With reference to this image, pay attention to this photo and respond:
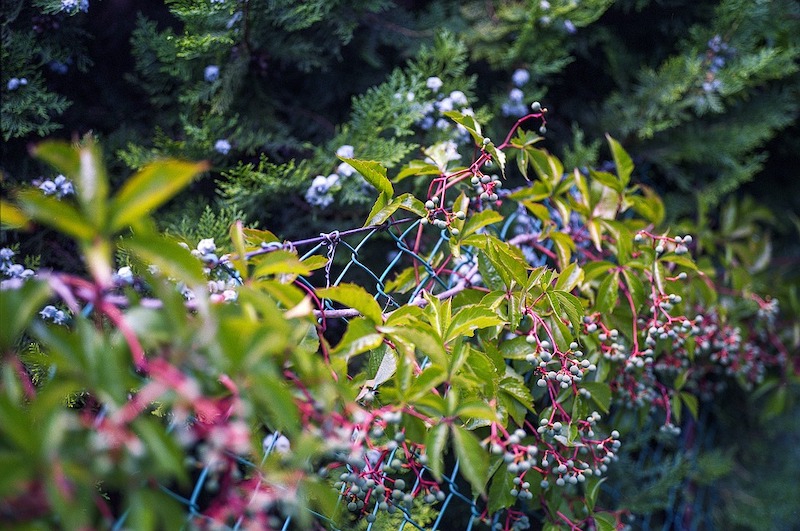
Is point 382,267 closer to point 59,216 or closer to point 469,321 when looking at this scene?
point 469,321

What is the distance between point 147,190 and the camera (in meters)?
0.54

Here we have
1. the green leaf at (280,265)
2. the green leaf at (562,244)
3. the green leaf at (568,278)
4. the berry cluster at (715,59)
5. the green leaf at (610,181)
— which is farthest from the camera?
the berry cluster at (715,59)

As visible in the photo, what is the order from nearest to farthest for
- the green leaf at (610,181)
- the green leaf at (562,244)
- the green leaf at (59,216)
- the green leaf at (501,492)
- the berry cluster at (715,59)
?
the green leaf at (59,216), the green leaf at (501,492), the green leaf at (562,244), the green leaf at (610,181), the berry cluster at (715,59)

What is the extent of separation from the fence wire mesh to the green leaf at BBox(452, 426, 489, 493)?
16 cm

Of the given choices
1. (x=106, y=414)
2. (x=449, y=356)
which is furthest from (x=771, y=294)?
(x=106, y=414)

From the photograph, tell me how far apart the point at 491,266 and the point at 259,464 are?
51cm

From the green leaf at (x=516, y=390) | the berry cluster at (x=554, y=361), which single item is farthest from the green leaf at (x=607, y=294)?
the green leaf at (x=516, y=390)

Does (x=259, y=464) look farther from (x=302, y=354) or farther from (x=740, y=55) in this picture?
(x=740, y=55)

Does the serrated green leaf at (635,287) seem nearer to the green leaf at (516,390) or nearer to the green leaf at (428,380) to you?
the green leaf at (516,390)

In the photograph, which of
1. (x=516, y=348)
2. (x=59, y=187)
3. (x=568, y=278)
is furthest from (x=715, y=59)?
(x=59, y=187)

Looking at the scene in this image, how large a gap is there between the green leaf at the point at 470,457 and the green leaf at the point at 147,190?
1.33ft

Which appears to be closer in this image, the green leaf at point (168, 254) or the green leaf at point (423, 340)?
the green leaf at point (168, 254)

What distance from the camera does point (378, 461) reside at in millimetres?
819

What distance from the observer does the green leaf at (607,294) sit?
114cm
